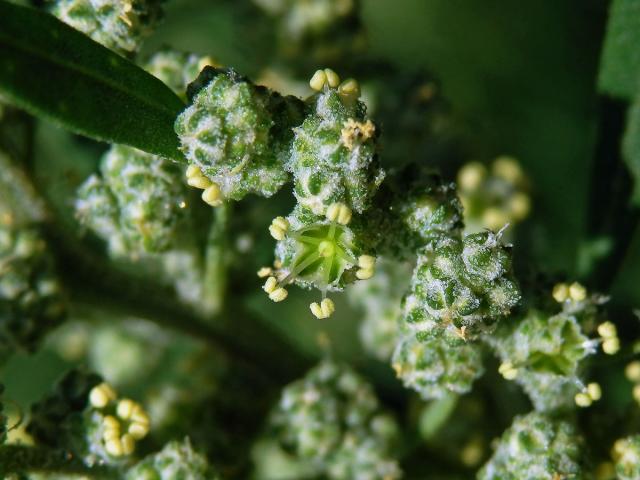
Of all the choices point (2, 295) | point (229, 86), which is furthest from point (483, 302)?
point (2, 295)

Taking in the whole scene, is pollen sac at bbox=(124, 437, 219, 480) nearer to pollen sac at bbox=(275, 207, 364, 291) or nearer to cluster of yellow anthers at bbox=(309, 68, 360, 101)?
pollen sac at bbox=(275, 207, 364, 291)

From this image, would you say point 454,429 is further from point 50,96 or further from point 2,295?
point 50,96

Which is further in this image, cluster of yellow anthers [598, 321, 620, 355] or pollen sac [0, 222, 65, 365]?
pollen sac [0, 222, 65, 365]

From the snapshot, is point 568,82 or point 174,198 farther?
point 568,82

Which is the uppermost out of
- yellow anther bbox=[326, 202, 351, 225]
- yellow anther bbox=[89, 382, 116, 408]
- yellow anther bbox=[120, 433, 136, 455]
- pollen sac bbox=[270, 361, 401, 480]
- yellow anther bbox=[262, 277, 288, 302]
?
yellow anther bbox=[326, 202, 351, 225]

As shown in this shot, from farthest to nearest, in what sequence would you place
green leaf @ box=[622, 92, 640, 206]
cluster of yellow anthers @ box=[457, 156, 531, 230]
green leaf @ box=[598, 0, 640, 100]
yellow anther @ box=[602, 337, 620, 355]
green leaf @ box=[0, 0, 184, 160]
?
cluster of yellow anthers @ box=[457, 156, 531, 230] → green leaf @ box=[622, 92, 640, 206] → green leaf @ box=[598, 0, 640, 100] → yellow anther @ box=[602, 337, 620, 355] → green leaf @ box=[0, 0, 184, 160]

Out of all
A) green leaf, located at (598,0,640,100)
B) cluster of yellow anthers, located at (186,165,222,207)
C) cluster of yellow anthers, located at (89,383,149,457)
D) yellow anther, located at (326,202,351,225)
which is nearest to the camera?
yellow anther, located at (326,202,351,225)

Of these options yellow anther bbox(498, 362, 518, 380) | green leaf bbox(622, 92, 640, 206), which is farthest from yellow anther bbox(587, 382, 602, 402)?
green leaf bbox(622, 92, 640, 206)
